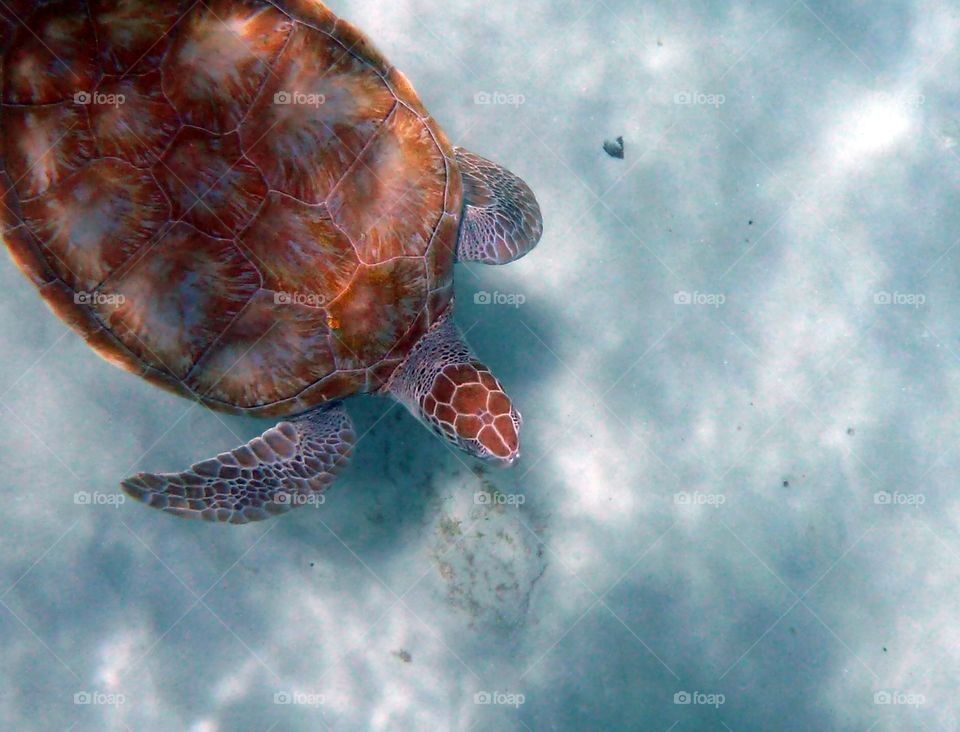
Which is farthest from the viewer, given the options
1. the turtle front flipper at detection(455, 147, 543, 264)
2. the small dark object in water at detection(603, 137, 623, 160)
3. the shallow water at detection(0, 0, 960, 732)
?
the small dark object in water at detection(603, 137, 623, 160)

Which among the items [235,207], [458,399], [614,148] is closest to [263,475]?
[458,399]

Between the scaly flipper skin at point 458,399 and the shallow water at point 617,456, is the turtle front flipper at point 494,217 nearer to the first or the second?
the shallow water at point 617,456

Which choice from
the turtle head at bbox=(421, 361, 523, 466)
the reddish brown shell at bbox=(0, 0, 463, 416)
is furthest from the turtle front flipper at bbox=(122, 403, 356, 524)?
the turtle head at bbox=(421, 361, 523, 466)

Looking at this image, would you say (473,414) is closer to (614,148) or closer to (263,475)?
(263,475)

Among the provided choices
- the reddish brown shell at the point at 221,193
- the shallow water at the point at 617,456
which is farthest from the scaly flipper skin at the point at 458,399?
the shallow water at the point at 617,456

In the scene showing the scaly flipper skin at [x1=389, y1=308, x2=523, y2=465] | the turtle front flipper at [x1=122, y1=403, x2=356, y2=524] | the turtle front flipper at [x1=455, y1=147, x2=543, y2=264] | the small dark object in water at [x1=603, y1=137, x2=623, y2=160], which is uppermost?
the small dark object in water at [x1=603, y1=137, x2=623, y2=160]

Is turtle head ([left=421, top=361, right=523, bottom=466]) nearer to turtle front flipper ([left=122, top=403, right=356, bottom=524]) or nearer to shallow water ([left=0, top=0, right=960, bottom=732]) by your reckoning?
turtle front flipper ([left=122, top=403, right=356, bottom=524])
